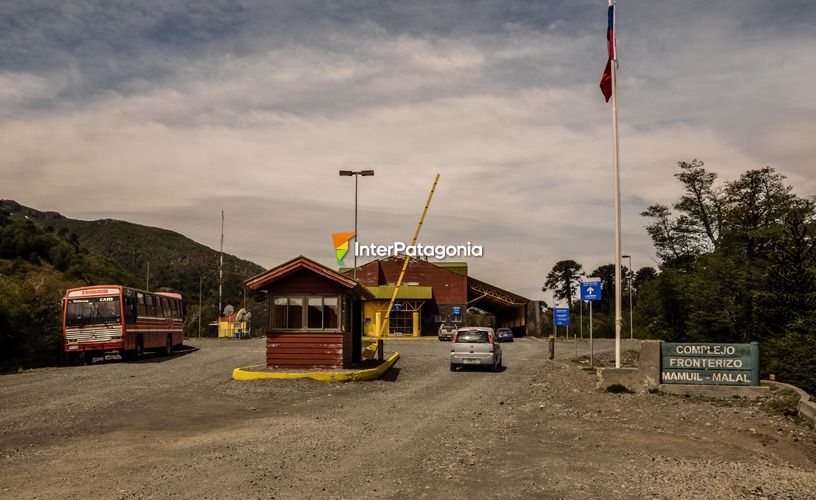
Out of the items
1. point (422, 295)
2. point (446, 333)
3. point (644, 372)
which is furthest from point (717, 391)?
point (422, 295)

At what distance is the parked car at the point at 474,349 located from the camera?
2556 cm

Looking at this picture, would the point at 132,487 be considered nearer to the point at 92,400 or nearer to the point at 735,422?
the point at 92,400

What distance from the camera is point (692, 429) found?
1235cm

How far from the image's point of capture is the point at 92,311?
29.0m

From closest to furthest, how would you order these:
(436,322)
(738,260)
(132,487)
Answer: (132,487) < (738,260) < (436,322)

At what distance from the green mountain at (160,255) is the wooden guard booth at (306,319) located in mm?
115546

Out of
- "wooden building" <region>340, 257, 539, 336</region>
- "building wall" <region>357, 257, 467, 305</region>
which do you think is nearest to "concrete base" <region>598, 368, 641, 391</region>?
"wooden building" <region>340, 257, 539, 336</region>

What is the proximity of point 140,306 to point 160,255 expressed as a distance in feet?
472

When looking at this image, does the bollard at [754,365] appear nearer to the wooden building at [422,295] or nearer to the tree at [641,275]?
the wooden building at [422,295]

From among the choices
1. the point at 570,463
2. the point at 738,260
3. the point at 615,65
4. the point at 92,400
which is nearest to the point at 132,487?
the point at 570,463

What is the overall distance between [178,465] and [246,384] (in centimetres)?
1027

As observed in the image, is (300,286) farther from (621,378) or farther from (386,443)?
(386,443)

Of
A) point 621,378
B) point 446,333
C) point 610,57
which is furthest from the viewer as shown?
point 446,333

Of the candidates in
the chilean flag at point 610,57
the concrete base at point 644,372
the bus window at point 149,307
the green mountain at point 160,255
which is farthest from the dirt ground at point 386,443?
the green mountain at point 160,255
